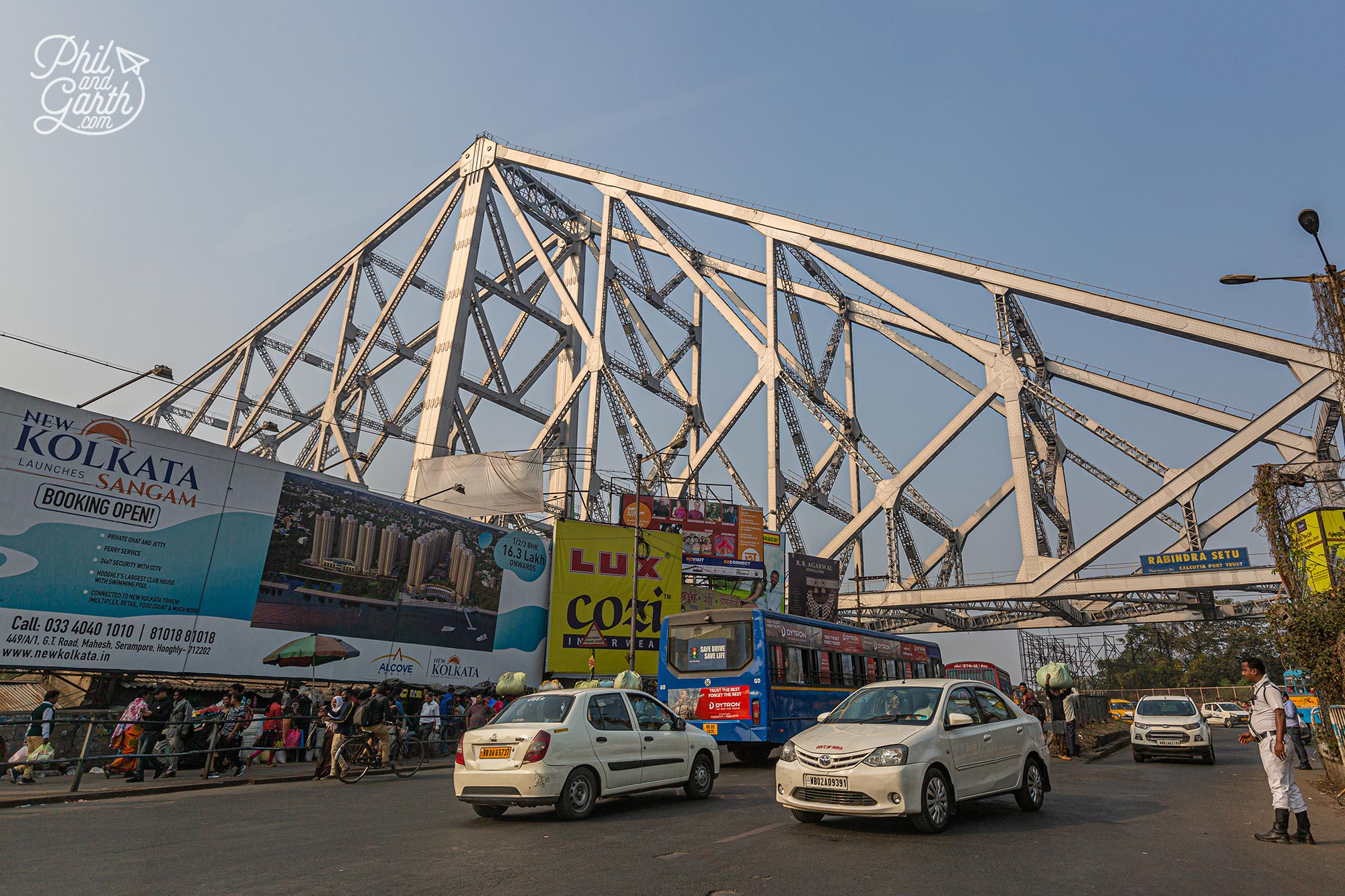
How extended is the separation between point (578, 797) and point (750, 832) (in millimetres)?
2113

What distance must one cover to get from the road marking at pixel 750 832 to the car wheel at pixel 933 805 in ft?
4.58

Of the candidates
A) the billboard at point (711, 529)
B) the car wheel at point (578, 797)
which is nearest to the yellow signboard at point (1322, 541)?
the car wheel at point (578, 797)

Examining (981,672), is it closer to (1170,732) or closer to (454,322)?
(1170,732)

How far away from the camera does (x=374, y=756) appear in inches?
604

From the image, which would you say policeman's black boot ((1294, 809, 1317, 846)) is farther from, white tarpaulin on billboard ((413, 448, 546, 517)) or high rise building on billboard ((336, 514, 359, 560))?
white tarpaulin on billboard ((413, 448, 546, 517))

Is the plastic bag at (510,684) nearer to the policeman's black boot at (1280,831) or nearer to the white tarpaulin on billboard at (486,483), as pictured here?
the white tarpaulin on billboard at (486,483)

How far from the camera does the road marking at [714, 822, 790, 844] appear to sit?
305 inches

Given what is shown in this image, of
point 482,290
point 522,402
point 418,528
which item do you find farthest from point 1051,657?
point 418,528

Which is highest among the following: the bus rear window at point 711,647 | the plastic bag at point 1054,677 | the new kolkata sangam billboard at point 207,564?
the new kolkata sangam billboard at point 207,564

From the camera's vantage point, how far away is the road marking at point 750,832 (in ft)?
25.4

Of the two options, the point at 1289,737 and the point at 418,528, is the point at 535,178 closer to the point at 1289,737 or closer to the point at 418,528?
the point at 418,528

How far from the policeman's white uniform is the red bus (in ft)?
97.6

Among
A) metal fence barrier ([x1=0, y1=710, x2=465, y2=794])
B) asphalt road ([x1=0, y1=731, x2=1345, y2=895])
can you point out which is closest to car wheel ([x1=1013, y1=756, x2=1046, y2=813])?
A: asphalt road ([x1=0, y1=731, x2=1345, y2=895])

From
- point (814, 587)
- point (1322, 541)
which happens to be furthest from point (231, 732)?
point (814, 587)
